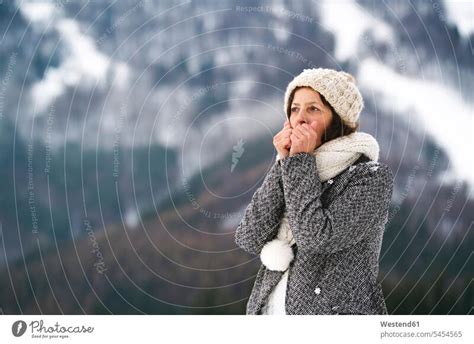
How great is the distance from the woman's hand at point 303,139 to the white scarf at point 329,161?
3 centimetres

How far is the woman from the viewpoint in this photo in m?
1.12

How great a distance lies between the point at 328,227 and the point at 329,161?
5.6 inches

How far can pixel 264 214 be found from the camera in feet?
3.93

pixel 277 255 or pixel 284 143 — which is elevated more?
pixel 284 143

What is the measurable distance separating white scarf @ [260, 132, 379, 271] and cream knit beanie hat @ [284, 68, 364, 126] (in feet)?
0.16

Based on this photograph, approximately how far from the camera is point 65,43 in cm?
175

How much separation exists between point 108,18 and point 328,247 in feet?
3.23

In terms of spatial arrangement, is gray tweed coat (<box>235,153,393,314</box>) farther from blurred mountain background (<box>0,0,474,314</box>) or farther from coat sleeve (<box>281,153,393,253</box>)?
blurred mountain background (<box>0,0,474,314</box>)

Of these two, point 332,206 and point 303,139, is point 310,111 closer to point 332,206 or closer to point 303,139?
point 303,139

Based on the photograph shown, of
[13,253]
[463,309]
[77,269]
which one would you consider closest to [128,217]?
[77,269]

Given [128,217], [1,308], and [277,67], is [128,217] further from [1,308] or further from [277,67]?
[277,67]
